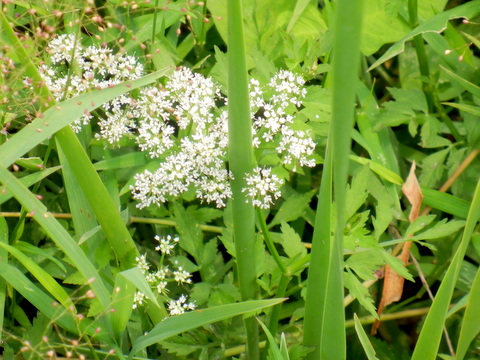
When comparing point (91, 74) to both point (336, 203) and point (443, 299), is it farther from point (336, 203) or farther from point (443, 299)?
point (443, 299)

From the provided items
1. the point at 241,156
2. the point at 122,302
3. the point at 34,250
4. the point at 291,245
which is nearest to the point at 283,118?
the point at 241,156

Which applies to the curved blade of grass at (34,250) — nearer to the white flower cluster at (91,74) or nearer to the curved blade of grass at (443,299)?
the white flower cluster at (91,74)

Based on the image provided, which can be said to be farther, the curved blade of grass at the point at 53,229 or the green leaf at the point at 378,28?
the green leaf at the point at 378,28

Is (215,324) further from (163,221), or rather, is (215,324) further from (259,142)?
(259,142)

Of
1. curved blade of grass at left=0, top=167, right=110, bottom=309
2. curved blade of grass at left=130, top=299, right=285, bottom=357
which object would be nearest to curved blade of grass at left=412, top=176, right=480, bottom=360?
curved blade of grass at left=130, top=299, right=285, bottom=357

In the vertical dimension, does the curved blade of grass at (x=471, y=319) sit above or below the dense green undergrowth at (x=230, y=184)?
below

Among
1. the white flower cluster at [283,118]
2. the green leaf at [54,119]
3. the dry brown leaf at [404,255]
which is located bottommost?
the dry brown leaf at [404,255]

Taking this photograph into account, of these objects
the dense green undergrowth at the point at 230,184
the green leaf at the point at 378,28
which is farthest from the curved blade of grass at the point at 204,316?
the green leaf at the point at 378,28

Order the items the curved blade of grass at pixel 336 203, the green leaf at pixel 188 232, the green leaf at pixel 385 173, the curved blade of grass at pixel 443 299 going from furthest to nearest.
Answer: the green leaf at pixel 385 173 < the green leaf at pixel 188 232 < the curved blade of grass at pixel 443 299 < the curved blade of grass at pixel 336 203

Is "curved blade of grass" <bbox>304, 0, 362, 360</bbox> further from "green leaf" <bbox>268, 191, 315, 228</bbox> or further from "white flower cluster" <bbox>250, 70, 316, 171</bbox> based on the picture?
"green leaf" <bbox>268, 191, 315, 228</bbox>
